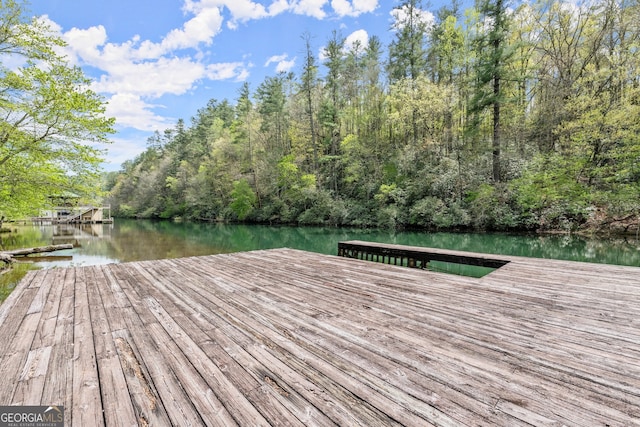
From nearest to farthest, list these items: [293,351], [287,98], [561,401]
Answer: [561,401] → [293,351] → [287,98]

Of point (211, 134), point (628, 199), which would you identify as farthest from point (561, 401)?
point (211, 134)

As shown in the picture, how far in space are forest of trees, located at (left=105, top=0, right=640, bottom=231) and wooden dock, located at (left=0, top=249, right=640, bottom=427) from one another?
12.7 meters

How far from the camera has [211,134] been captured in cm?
3381

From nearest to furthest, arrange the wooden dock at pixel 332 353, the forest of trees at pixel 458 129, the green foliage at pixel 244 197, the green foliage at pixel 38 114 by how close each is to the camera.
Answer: the wooden dock at pixel 332 353 < the green foliage at pixel 38 114 < the forest of trees at pixel 458 129 < the green foliage at pixel 244 197

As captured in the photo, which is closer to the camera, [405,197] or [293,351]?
[293,351]

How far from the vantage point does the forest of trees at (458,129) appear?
42.2 ft

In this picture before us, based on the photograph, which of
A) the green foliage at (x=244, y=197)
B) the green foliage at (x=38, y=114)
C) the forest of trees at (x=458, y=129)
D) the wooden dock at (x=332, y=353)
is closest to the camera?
the wooden dock at (x=332, y=353)

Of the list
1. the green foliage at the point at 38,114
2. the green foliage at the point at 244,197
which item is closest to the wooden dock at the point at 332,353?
the green foliage at the point at 38,114

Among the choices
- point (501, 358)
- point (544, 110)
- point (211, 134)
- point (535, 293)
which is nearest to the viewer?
point (501, 358)

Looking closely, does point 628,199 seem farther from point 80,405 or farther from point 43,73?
point 43,73

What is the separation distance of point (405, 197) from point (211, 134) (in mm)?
25561

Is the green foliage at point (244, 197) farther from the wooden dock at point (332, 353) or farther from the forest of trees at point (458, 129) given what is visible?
the wooden dock at point (332, 353)

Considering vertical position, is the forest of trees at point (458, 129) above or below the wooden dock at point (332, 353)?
above

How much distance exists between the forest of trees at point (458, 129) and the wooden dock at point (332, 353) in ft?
41.7
